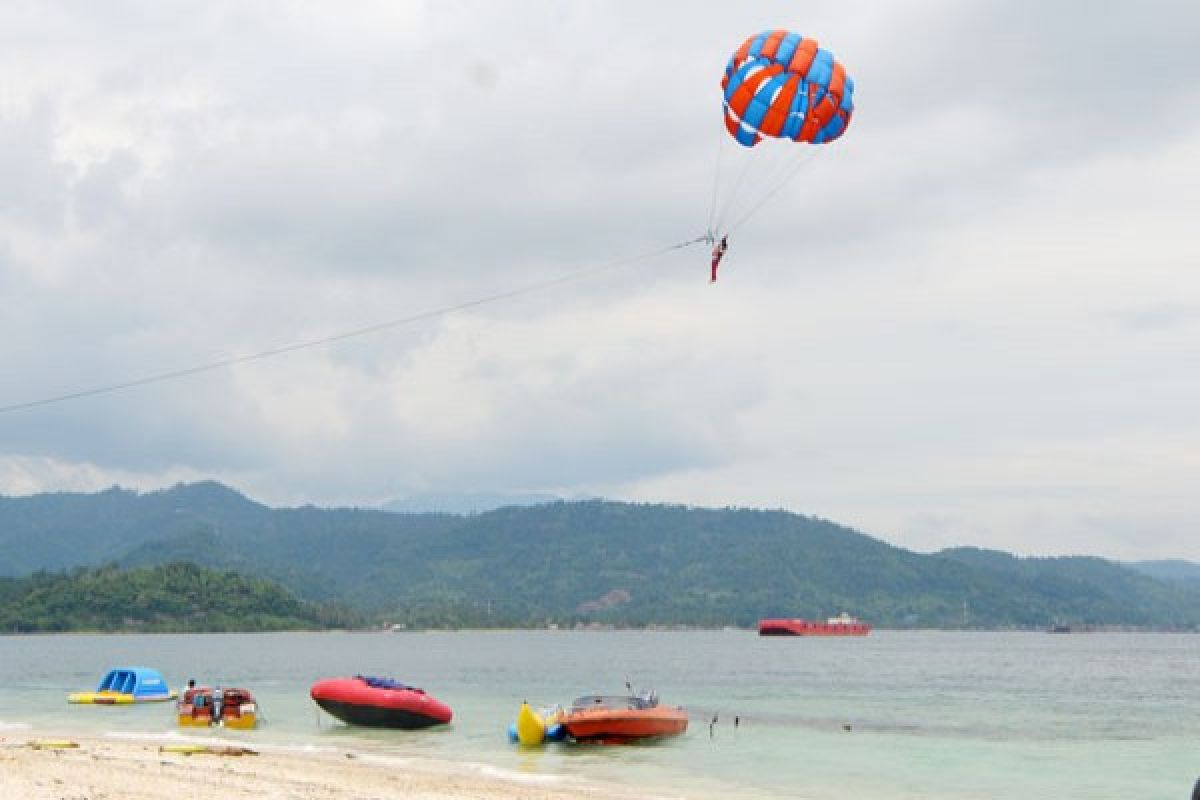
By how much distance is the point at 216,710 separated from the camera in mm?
54031

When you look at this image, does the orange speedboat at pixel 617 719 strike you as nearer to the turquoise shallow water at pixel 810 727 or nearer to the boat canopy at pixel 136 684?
the turquoise shallow water at pixel 810 727

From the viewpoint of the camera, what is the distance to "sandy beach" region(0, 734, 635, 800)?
27266mm

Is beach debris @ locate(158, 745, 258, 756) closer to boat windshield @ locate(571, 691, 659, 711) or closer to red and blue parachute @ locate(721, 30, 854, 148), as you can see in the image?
boat windshield @ locate(571, 691, 659, 711)

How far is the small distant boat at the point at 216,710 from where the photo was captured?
54.1 m

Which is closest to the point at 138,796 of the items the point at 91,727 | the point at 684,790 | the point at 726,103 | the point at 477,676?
the point at 684,790

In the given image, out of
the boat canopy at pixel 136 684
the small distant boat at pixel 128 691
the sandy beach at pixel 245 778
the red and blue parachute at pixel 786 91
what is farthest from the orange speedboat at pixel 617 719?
the boat canopy at pixel 136 684

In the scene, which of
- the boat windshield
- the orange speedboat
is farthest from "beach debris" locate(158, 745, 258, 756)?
the boat windshield

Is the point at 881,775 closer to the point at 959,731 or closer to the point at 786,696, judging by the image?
the point at 959,731

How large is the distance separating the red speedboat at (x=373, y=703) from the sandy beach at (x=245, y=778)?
22.6 ft

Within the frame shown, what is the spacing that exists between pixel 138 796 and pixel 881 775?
985 inches

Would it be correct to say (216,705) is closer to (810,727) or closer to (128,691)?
(128,691)

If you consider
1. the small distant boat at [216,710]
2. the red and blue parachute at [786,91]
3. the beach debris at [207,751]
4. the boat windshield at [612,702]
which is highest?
the red and blue parachute at [786,91]

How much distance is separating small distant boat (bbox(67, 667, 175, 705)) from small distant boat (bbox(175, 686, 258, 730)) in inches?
537

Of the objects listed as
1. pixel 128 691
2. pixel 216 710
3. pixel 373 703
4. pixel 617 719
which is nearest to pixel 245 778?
pixel 617 719
